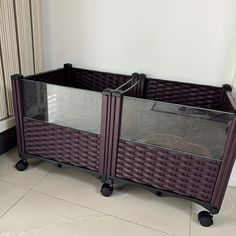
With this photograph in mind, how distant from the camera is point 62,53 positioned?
139cm

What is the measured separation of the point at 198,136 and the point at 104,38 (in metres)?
0.73

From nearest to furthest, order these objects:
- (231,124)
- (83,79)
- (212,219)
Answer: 1. (231,124)
2. (212,219)
3. (83,79)

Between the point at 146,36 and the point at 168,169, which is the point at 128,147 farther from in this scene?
the point at 146,36

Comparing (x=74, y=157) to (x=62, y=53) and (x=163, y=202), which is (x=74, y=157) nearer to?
(x=163, y=202)

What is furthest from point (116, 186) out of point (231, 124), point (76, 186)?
point (231, 124)

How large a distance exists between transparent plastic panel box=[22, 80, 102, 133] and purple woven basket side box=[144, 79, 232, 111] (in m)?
0.38

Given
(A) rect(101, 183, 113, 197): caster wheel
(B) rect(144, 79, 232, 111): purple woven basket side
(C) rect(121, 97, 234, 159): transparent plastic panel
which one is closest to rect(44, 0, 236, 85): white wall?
(B) rect(144, 79, 232, 111): purple woven basket side

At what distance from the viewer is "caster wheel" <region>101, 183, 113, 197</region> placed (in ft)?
3.42

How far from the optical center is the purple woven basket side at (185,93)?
115cm

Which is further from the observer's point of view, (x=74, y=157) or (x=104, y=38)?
(x=104, y=38)

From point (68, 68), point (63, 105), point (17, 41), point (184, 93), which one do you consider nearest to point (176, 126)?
point (184, 93)

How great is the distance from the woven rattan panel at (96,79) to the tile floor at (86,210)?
49 centimetres

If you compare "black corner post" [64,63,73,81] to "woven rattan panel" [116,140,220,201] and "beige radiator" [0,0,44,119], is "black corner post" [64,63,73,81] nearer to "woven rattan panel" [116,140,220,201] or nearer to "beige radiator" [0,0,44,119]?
"beige radiator" [0,0,44,119]

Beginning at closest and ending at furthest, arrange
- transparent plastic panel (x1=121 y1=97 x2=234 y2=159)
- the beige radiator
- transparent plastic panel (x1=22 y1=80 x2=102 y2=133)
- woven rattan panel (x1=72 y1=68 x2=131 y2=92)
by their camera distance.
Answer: transparent plastic panel (x1=121 y1=97 x2=234 y2=159), transparent plastic panel (x1=22 y1=80 x2=102 y2=133), the beige radiator, woven rattan panel (x1=72 y1=68 x2=131 y2=92)
